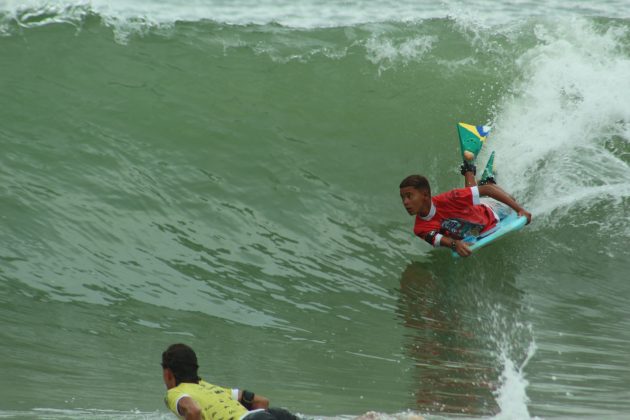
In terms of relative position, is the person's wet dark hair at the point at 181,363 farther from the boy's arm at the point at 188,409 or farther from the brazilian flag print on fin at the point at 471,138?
the brazilian flag print on fin at the point at 471,138

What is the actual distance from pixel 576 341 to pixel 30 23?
284 inches

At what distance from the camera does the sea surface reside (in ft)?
18.4

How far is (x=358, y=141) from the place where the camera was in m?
9.82

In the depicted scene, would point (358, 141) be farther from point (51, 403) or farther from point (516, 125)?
point (51, 403)

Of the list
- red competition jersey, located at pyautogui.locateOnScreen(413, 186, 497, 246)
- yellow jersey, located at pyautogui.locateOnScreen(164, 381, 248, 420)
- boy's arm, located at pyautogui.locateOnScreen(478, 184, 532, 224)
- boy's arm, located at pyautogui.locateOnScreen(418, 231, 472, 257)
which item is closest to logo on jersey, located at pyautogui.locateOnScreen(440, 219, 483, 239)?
red competition jersey, located at pyautogui.locateOnScreen(413, 186, 497, 246)

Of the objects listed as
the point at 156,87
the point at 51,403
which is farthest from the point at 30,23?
the point at 51,403

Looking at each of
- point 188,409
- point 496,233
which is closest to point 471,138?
point 496,233

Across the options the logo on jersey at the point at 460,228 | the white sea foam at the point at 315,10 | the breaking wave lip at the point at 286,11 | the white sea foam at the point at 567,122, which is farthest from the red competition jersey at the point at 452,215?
the white sea foam at the point at 315,10

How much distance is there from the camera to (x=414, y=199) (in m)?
7.38

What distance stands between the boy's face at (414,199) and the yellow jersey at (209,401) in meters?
3.57

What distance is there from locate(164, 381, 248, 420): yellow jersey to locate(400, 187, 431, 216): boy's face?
3.57 meters

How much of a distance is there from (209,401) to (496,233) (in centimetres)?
428

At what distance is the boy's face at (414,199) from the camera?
7352mm

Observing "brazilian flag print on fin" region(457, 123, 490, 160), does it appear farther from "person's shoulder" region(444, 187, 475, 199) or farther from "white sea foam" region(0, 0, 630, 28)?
"white sea foam" region(0, 0, 630, 28)
